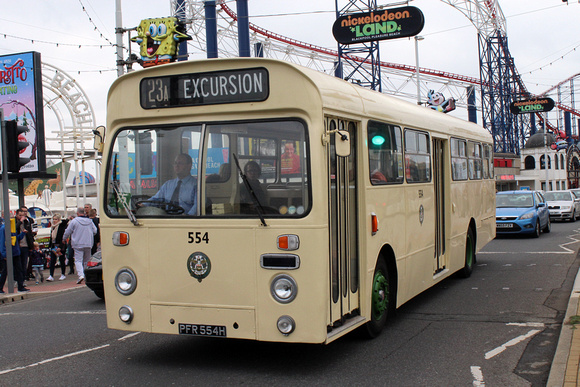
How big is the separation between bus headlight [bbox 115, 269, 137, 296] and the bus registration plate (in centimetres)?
62

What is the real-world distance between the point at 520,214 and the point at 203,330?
16.4 m

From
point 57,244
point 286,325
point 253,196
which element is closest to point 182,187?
point 253,196

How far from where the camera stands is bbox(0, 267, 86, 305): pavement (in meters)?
12.5

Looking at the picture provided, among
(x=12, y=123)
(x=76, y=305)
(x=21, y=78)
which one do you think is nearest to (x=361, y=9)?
(x=21, y=78)

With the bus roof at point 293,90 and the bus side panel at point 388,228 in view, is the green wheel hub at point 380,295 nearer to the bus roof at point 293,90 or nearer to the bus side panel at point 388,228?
the bus side panel at point 388,228

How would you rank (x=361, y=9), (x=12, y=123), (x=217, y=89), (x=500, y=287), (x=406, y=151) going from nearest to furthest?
(x=217, y=89), (x=406, y=151), (x=500, y=287), (x=12, y=123), (x=361, y=9)

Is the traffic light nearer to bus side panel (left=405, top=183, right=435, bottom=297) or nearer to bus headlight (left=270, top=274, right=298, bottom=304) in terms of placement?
bus side panel (left=405, top=183, right=435, bottom=297)

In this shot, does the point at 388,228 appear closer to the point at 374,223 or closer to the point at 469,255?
the point at 374,223

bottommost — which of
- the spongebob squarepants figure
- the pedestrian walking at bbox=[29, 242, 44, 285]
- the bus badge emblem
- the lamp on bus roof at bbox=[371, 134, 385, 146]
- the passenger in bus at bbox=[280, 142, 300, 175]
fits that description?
the pedestrian walking at bbox=[29, 242, 44, 285]

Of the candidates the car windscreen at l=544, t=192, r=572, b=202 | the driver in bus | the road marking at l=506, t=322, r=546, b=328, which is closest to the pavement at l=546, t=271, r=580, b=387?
the road marking at l=506, t=322, r=546, b=328

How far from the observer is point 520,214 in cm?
2019

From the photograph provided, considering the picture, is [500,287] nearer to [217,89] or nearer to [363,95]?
[363,95]

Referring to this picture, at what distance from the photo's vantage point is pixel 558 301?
9.27 metres

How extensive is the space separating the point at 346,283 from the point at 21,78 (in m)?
16.8
